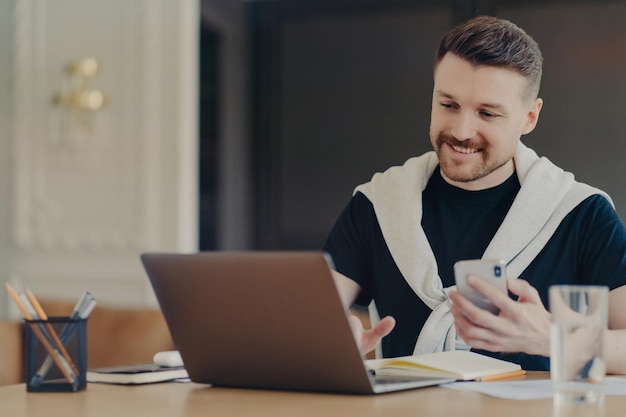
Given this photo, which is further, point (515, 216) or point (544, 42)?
point (544, 42)

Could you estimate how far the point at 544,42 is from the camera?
4.54 meters

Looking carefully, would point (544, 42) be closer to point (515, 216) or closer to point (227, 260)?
point (515, 216)

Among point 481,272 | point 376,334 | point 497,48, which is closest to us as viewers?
point 481,272

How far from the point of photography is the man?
1913 millimetres

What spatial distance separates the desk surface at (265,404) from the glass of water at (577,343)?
0.03 m

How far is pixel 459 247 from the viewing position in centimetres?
203

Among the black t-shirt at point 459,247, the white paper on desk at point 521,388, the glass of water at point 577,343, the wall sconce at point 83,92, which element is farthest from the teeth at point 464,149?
the wall sconce at point 83,92

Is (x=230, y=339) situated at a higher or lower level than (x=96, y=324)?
higher

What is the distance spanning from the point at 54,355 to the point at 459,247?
98cm

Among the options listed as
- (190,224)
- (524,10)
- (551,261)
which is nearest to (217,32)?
(190,224)

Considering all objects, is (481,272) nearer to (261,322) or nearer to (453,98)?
(261,322)

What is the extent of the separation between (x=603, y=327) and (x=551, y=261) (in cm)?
83

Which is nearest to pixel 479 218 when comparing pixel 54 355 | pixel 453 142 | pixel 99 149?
pixel 453 142

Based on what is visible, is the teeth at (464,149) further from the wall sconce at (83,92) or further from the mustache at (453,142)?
the wall sconce at (83,92)
